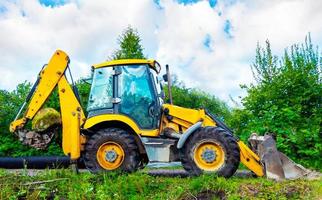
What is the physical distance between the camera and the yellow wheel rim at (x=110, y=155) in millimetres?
8688

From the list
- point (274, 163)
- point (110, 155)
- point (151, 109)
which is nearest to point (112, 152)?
point (110, 155)

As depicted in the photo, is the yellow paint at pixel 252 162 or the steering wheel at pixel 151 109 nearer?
the yellow paint at pixel 252 162

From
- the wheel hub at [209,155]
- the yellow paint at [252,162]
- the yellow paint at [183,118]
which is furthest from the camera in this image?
the yellow paint at [183,118]

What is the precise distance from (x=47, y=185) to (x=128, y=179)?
1284mm

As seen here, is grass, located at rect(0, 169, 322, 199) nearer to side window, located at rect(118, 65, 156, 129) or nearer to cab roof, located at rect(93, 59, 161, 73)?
side window, located at rect(118, 65, 156, 129)

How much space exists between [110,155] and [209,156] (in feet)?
6.00

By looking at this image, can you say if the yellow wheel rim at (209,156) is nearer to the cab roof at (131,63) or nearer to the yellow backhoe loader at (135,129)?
the yellow backhoe loader at (135,129)

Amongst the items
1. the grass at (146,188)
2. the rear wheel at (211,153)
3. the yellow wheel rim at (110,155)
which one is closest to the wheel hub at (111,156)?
the yellow wheel rim at (110,155)

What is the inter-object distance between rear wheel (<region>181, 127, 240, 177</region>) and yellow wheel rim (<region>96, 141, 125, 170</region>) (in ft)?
3.85

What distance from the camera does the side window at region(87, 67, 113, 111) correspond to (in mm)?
9281

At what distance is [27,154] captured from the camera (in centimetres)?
1400

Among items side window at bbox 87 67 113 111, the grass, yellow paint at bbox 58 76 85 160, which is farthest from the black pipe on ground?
the grass

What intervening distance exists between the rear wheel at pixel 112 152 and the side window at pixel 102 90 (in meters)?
0.73

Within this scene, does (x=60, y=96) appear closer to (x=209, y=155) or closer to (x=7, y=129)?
(x=209, y=155)
